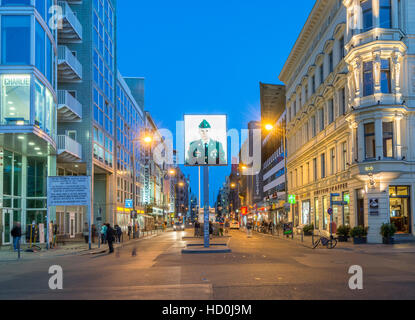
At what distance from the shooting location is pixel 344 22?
35750mm

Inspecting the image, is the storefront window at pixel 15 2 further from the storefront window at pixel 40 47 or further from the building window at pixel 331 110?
the building window at pixel 331 110

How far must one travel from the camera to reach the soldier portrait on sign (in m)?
28.3

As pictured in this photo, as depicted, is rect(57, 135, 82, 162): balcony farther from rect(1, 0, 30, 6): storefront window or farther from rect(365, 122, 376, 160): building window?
rect(365, 122, 376, 160): building window

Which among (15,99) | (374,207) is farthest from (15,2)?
(374,207)

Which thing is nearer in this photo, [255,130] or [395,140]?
[395,140]

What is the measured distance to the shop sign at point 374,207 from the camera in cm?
3108

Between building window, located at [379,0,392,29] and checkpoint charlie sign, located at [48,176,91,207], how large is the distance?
70.5 feet

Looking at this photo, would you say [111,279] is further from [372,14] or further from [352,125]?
[372,14]

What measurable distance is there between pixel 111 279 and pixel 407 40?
1042 inches

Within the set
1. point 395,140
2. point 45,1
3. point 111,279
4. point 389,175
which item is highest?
point 45,1

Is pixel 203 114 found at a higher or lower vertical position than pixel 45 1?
lower

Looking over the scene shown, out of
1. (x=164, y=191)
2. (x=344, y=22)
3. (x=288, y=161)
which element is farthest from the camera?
(x=164, y=191)

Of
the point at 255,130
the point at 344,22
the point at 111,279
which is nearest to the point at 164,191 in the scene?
the point at 255,130

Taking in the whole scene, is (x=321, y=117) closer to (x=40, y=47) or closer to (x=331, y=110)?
(x=331, y=110)
